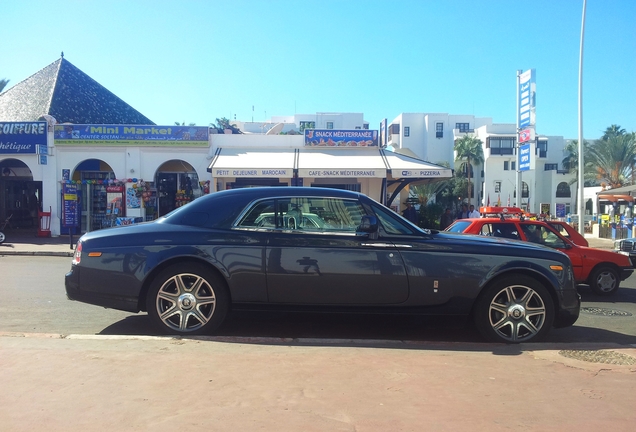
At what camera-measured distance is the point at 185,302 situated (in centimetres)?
554

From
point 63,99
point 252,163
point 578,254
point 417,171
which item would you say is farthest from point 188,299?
point 63,99

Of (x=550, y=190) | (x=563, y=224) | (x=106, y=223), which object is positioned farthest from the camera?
(x=550, y=190)

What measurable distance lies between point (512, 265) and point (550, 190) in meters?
59.2

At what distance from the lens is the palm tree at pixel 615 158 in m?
40.1

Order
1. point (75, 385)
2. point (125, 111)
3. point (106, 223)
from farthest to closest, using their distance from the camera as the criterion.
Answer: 1. point (125, 111)
2. point (106, 223)
3. point (75, 385)

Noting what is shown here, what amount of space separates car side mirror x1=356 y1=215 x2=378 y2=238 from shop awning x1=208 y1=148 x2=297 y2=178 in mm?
13127

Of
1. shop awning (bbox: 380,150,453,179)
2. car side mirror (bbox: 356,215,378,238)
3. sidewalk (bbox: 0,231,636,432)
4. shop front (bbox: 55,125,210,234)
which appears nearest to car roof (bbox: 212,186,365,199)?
car side mirror (bbox: 356,215,378,238)

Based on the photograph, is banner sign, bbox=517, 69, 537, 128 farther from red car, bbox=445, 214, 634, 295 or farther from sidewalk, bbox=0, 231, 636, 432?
sidewalk, bbox=0, 231, 636, 432

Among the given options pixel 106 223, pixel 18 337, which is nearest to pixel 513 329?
pixel 18 337

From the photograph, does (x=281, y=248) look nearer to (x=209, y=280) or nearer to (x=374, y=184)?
(x=209, y=280)

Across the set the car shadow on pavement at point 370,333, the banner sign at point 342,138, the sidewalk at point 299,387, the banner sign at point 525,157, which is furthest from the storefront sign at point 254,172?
the sidewalk at point 299,387

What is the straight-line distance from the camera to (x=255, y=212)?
571 cm

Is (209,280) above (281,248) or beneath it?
beneath

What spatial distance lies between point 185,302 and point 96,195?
17443 millimetres
